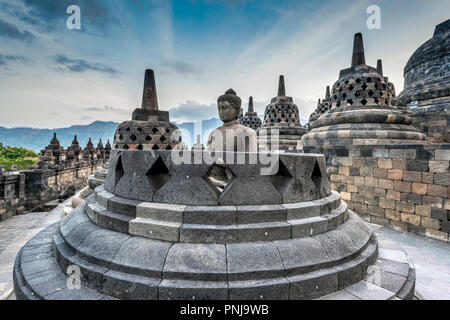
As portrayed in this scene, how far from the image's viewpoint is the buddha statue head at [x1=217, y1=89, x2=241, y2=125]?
351 centimetres

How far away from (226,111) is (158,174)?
4.95 ft

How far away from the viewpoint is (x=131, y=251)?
2.19 meters

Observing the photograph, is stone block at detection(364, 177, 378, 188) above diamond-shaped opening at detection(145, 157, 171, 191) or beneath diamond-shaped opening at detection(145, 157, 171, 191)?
beneath

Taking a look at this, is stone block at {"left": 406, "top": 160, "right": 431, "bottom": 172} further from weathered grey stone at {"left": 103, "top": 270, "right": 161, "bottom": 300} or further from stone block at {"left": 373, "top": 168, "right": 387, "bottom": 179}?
weathered grey stone at {"left": 103, "top": 270, "right": 161, "bottom": 300}

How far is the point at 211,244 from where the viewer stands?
7.36ft

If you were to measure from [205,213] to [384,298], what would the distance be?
192 cm

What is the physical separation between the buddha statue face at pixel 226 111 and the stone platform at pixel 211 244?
1268 millimetres

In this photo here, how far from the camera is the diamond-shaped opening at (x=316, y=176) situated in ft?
10.1

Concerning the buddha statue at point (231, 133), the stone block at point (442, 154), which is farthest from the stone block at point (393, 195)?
the buddha statue at point (231, 133)

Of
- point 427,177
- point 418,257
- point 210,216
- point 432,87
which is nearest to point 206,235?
point 210,216

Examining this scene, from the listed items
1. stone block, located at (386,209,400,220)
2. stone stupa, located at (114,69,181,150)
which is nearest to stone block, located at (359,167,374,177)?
stone block, located at (386,209,400,220)

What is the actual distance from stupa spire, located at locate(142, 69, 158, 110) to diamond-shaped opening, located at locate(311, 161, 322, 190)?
6.71 meters
